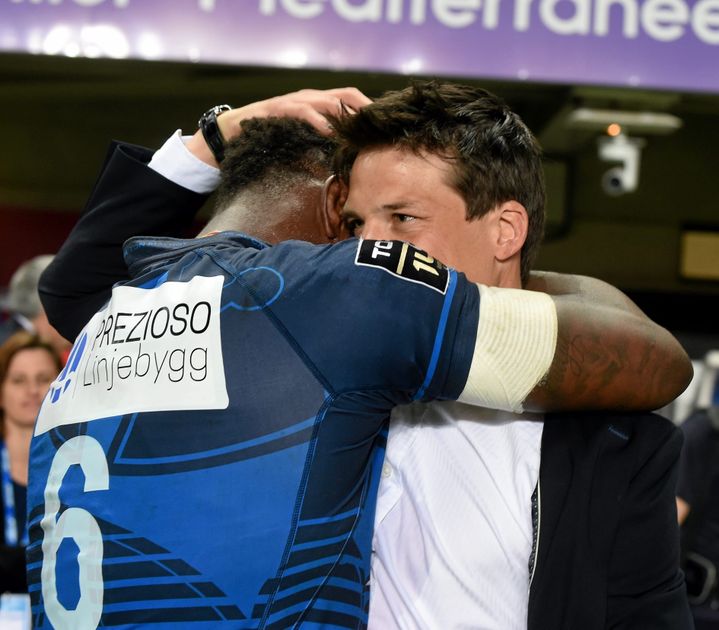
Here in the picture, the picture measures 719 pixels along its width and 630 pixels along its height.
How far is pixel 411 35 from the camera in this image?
2.70 metres

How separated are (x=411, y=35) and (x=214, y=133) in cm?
89

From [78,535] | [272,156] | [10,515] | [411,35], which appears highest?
[411,35]

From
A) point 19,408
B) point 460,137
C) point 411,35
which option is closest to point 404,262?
point 460,137

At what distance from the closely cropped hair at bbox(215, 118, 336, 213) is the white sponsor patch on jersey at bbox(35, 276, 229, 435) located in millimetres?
321

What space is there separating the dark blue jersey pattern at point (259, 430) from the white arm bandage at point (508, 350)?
21 millimetres

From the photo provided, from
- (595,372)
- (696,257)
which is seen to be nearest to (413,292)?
(595,372)

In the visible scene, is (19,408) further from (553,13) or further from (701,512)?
(701,512)

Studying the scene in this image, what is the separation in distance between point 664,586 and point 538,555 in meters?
0.19

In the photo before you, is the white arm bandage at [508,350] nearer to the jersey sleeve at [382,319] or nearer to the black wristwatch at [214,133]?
the jersey sleeve at [382,319]

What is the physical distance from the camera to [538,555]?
154cm

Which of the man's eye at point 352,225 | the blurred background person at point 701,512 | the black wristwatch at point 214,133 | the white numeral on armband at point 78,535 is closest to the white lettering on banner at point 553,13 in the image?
the black wristwatch at point 214,133

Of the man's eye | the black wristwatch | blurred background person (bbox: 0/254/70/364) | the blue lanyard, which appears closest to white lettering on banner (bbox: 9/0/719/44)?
the black wristwatch

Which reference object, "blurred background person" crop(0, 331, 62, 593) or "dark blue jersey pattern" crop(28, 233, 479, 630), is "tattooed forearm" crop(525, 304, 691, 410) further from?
"blurred background person" crop(0, 331, 62, 593)

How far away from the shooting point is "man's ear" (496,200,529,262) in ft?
5.99
